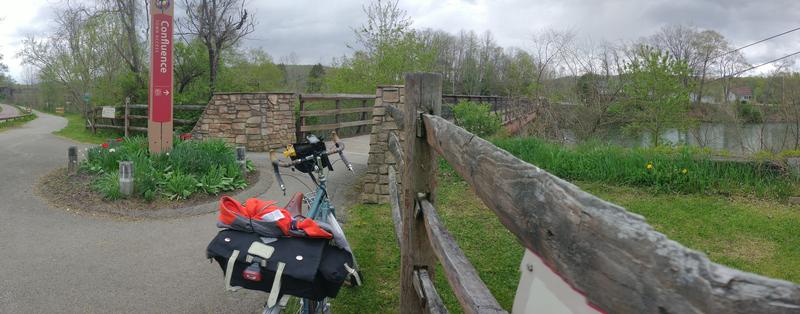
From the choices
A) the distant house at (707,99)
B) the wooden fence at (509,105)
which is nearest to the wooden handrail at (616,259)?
the wooden fence at (509,105)

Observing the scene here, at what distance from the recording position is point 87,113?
797 inches

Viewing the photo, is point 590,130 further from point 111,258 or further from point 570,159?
point 111,258

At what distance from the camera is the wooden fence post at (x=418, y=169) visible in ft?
8.36

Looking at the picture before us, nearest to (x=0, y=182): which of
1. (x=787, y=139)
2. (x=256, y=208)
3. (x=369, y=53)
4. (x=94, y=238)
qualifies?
(x=94, y=238)

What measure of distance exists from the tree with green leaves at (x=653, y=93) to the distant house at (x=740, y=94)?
2941 millimetres

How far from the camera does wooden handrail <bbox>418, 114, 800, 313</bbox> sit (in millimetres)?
640

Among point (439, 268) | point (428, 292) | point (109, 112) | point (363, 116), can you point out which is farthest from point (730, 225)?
point (109, 112)

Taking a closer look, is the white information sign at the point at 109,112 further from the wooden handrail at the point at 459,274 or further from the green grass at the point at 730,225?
the wooden handrail at the point at 459,274

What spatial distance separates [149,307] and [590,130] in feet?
43.1

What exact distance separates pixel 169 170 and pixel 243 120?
4759 millimetres

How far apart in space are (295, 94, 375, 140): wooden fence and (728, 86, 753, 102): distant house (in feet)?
40.1

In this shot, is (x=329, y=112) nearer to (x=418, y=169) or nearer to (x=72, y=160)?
(x=72, y=160)

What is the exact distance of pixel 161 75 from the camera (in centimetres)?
889

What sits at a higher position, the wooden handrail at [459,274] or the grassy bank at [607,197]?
the wooden handrail at [459,274]
